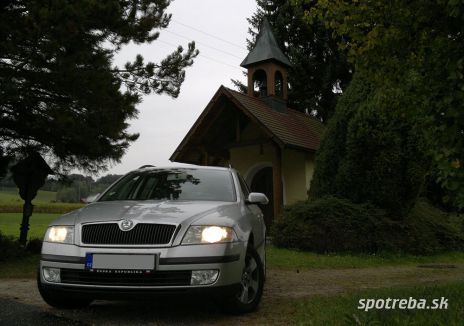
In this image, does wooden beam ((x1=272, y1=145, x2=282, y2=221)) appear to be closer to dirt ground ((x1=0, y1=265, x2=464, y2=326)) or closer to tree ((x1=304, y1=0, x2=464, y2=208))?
dirt ground ((x1=0, y1=265, x2=464, y2=326))

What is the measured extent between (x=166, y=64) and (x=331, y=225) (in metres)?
5.58

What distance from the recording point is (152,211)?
436cm

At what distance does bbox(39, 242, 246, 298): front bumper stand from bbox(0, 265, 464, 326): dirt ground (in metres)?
0.22

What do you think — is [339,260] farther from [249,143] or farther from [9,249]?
[9,249]

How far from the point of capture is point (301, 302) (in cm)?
513

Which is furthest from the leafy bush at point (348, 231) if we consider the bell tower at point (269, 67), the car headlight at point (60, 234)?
the car headlight at point (60, 234)

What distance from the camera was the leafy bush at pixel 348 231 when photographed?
11.1 metres

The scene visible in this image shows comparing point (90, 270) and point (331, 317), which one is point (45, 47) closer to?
point (90, 270)

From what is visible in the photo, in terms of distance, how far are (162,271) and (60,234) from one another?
1.19 metres

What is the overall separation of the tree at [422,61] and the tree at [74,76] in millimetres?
4588

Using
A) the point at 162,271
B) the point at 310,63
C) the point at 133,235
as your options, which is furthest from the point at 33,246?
the point at 310,63

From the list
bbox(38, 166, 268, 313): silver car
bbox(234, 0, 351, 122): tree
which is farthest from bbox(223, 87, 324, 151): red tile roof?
bbox(38, 166, 268, 313): silver car

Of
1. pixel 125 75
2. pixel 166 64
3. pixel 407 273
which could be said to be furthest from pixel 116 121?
pixel 407 273

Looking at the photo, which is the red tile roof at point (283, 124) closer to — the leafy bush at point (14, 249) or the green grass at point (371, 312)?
the leafy bush at point (14, 249)
